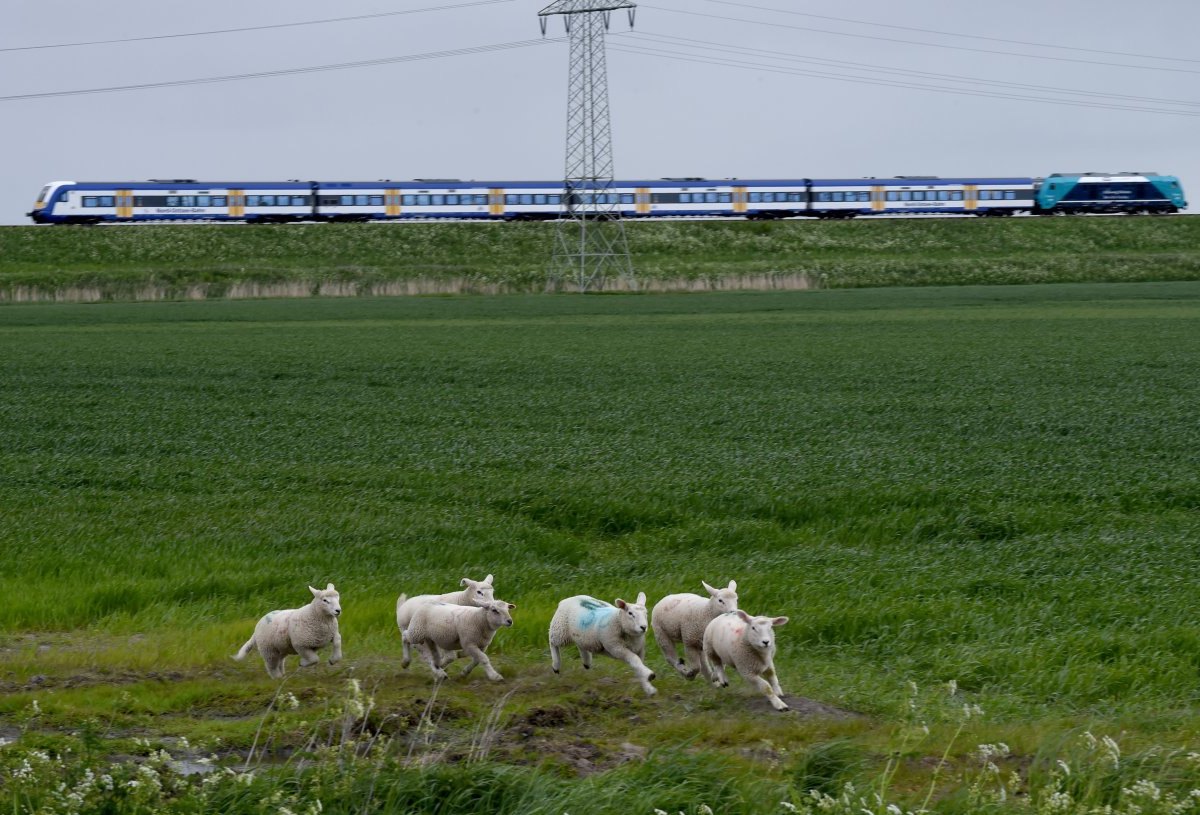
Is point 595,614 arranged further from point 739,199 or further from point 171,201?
point 739,199

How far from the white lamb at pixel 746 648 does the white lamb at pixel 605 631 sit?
45cm

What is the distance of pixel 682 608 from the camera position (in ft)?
28.9

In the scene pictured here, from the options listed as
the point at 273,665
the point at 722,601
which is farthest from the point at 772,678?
the point at 273,665

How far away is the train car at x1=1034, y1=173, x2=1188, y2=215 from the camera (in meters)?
120

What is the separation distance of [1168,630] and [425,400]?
19.0 metres

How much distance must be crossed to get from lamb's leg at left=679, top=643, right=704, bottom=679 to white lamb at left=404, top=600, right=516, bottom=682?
1197mm

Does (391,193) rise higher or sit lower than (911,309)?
higher

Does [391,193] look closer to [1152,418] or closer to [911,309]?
[911,309]

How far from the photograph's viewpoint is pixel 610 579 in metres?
12.2

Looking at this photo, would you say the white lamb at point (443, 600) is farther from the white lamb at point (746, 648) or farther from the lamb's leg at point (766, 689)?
the lamb's leg at point (766, 689)

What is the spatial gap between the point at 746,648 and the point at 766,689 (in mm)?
276

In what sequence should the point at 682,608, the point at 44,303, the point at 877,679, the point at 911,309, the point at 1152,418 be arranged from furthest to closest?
1. the point at 44,303
2. the point at 911,309
3. the point at 1152,418
4. the point at 877,679
5. the point at 682,608

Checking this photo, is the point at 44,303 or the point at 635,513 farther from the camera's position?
the point at 44,303

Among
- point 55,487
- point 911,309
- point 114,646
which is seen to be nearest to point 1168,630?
point 114,646
